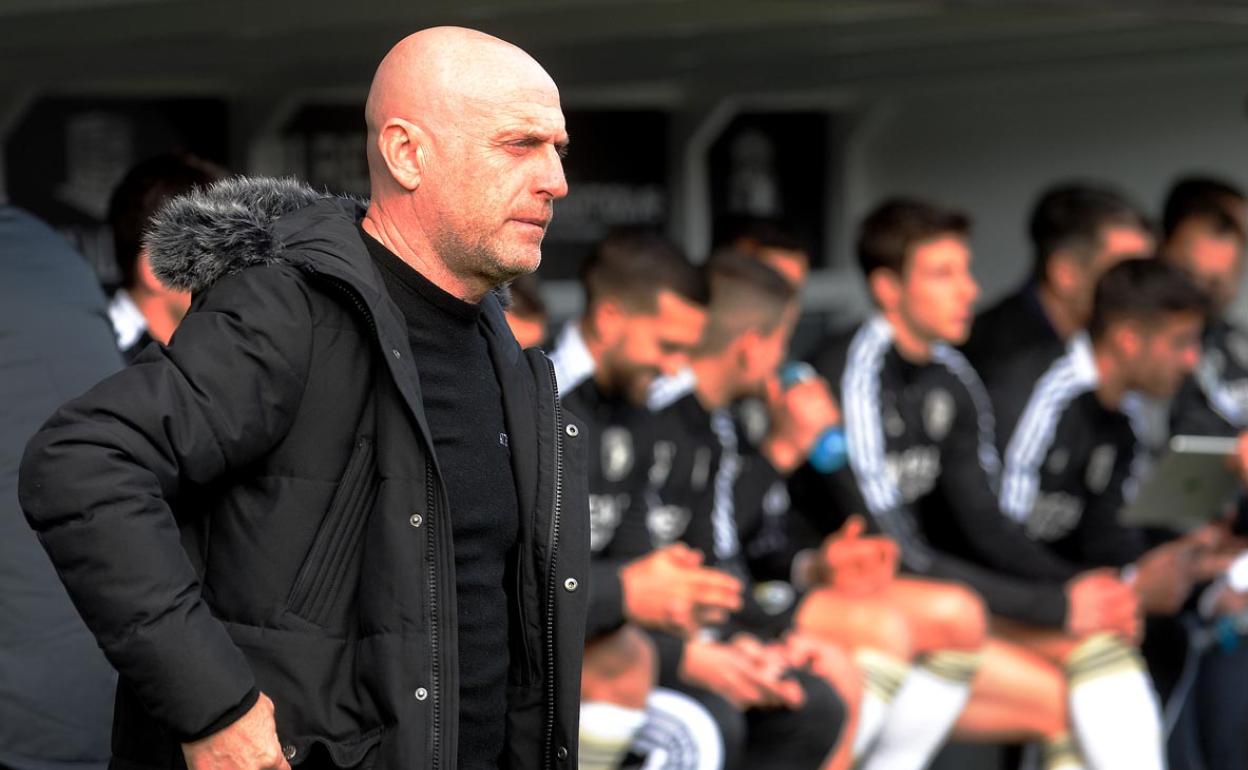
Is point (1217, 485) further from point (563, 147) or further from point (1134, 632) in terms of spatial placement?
point (563, 147)

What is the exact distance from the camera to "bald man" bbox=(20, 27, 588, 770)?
1.75 meters

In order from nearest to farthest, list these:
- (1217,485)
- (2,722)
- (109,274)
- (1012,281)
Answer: (2,722)
(1217,485)
(109,274)
(1012,281)

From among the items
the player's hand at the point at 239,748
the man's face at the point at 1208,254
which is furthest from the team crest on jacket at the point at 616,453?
the man's face at the point at 1208,254

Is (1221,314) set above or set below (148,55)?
below

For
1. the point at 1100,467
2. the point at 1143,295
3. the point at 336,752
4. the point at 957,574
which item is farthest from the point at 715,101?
the point at 336,752

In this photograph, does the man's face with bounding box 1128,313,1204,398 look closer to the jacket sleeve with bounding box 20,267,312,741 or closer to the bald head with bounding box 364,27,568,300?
the bald head with bounding box 364,27,568,300

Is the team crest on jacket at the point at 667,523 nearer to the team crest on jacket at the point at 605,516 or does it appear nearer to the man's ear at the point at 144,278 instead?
the team crest on jacket at the point at 605,516

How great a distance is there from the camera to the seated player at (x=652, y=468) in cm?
372

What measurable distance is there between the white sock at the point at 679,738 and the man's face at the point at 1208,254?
2.42m

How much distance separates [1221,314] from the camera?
5355 mm

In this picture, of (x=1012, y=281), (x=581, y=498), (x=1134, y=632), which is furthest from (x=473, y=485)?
(x=1012, y=281)

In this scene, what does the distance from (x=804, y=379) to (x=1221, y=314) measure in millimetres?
1677

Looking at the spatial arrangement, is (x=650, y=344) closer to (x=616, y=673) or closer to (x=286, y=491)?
(x=616, y=673)

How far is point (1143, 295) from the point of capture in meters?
4.53
